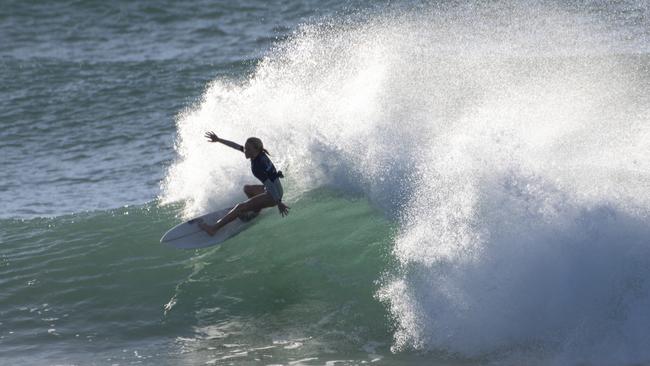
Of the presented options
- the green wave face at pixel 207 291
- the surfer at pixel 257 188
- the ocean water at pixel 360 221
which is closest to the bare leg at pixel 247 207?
the surfer at pixel 257 188

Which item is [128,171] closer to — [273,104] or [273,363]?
[273,104]

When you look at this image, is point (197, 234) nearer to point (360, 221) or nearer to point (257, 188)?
point (257, 188)

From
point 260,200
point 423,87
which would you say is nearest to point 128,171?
point 423,87

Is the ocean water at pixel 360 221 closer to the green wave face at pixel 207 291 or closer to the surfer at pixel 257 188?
the green wave face at pixel 207 291

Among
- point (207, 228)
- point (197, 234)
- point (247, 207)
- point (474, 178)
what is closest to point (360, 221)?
point (247, 207)

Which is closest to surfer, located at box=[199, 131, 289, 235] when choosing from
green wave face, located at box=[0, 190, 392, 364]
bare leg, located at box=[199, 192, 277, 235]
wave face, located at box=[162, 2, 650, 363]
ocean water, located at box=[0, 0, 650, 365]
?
bare leg, located at box=[199, 192, 277, 235]

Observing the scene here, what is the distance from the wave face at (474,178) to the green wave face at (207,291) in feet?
1.41

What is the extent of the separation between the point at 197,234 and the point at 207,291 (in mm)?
760

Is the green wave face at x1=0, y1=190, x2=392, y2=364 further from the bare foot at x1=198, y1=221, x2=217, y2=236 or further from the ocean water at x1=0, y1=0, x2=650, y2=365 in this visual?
the bare foot at x1=198, y1=221, x2=217, y2=236

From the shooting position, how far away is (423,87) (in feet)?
52.3

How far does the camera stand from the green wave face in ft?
31.6

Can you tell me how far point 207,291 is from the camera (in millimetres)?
10992

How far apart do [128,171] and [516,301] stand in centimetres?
1081

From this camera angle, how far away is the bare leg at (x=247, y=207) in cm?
1097
